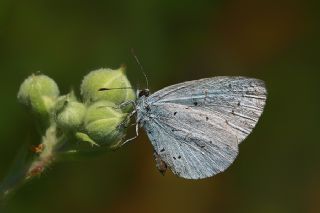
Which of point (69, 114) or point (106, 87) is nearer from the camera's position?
point (69, 114)

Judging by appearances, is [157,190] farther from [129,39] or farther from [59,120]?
[59,120]

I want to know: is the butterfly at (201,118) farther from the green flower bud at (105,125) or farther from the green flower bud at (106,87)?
the green flower bud at (105,125)

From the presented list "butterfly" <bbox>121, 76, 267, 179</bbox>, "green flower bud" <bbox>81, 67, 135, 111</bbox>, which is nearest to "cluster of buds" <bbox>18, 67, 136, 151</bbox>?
"green flower bud" <bbox>81, 67, 135, 111</bbox>

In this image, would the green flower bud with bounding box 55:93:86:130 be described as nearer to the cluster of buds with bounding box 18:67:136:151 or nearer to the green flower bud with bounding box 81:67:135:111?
the cluster of buds with bounding box 18:67:136:151

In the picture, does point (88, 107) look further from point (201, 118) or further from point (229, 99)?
point (229, 99)

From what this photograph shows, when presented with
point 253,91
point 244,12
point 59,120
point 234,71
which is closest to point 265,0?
point 244,12

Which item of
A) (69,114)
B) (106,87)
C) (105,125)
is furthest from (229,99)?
(69,114)
